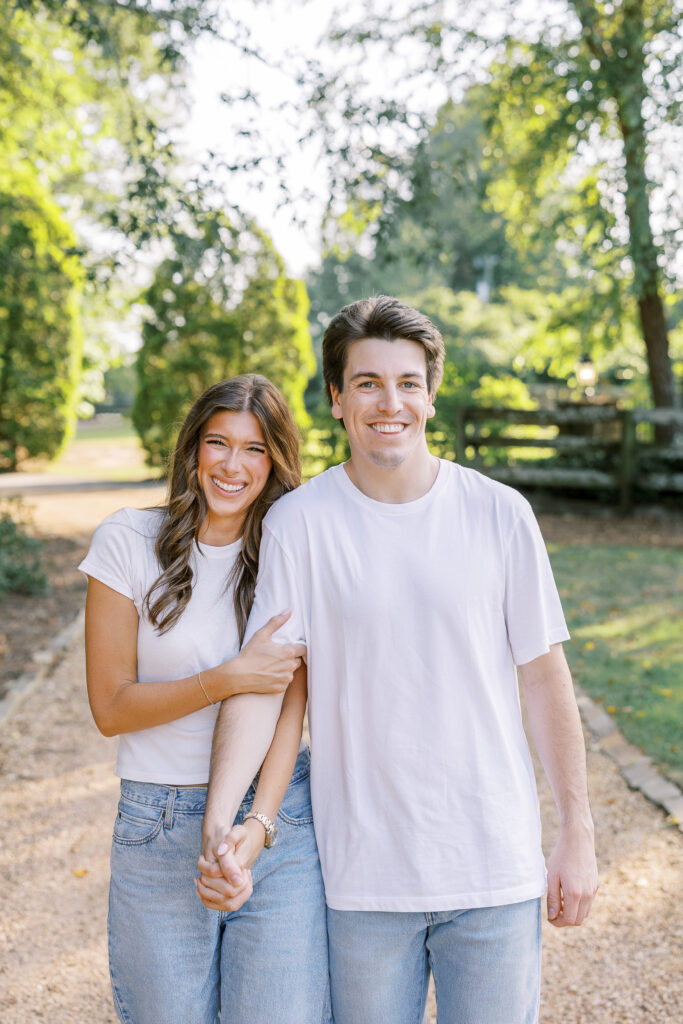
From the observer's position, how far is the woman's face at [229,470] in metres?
2.37

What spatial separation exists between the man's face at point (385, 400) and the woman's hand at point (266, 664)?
442mm

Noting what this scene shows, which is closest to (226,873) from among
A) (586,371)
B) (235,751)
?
(235,751)

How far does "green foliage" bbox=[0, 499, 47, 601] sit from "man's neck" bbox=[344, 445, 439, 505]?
21.6 ft

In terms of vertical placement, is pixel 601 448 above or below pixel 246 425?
below

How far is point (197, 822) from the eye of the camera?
219 cm

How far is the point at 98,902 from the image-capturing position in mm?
3688

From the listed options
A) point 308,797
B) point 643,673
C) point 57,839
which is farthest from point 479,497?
point 643,673

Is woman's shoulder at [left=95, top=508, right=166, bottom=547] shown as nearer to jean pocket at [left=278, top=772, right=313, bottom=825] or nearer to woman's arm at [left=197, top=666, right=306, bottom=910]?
woman's arm at [left=197, top=666, right=306, bottom=910]

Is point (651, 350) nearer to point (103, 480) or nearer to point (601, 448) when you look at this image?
point (601, 448)

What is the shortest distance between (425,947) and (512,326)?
79.8ft

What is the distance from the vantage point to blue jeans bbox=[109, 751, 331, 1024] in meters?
2.04

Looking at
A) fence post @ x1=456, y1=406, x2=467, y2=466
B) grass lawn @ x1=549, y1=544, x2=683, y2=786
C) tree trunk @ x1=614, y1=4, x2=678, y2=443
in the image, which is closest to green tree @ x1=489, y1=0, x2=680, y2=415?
tree trunk @ x1=614, y1=4, x2=678, y2=443

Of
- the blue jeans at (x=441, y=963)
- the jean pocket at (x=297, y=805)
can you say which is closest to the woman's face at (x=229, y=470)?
the jean pocket at (x=297, y=805)

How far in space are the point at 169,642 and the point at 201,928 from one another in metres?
0.66
